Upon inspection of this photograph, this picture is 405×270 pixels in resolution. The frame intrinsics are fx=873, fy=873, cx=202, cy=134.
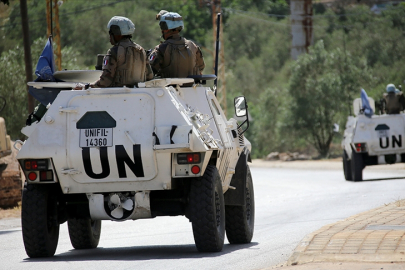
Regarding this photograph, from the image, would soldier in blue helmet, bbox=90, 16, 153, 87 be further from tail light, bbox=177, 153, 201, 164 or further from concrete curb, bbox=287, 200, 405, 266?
concrete curb, bbox=287, 200, 405, 266

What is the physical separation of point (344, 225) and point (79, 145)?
3012mm

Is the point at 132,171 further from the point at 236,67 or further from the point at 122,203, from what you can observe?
the point at 236,67

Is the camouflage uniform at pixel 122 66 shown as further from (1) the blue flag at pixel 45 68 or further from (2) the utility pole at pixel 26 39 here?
(2) the utility pole at pixel 26 39

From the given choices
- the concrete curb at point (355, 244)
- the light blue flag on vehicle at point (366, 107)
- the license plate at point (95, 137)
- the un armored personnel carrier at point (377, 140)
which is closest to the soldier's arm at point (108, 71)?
the license plate at point (95, 137)

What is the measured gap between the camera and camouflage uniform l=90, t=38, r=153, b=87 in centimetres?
952

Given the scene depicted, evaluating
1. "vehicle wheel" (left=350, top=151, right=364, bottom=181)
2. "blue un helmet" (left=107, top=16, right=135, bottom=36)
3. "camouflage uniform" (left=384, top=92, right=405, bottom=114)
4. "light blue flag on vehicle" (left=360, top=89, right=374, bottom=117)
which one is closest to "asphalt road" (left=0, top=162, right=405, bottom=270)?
"vehicle wheel" (left=350, top=151, right=364, bottom=181)

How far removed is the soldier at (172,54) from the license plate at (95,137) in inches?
77.2

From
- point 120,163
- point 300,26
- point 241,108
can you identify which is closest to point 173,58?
point 241,108

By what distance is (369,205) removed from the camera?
15047 millimetres

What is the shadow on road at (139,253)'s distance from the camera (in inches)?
363

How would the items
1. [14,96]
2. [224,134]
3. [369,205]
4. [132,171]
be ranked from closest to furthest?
[132,171] → [224,134] → [369,205] → [14,96]

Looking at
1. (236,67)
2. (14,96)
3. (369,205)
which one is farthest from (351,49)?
(369,205)

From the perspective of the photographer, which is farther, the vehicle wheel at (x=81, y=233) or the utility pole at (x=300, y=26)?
the utility pole at (x=300, y=26)

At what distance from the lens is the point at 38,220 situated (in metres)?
9.02
